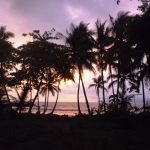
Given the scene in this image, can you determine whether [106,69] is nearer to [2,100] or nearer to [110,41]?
[110,41]

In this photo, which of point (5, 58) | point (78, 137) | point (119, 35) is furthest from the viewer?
point (119, 35)

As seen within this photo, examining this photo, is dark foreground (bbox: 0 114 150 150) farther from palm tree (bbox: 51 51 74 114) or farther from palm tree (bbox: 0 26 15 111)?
palm tree (bbox: 51 51 74 114)

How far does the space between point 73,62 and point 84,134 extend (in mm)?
16304

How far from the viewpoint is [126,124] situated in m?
18.8

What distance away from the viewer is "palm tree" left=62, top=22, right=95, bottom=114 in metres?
30.9

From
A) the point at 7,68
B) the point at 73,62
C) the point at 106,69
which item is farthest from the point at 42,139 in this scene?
the point at 106,69

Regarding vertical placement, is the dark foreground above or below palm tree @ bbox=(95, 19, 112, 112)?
below

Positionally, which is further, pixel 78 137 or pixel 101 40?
pixel 101 40

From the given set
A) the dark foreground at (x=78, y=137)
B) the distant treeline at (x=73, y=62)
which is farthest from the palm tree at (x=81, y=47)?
the dark foreground at (x=78, y=137)

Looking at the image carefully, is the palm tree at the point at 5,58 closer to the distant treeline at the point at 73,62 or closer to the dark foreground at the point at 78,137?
the distant treeline at the point at 73,62

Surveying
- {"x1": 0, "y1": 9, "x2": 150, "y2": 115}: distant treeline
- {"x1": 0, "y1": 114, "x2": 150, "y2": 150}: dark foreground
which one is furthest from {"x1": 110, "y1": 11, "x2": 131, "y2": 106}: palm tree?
{"x1": 0, "y1": 114, "x2": 150, "y2": 150}: dark foreground

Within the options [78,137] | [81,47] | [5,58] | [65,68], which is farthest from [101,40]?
[78,137]

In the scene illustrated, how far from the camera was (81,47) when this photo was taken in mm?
31062

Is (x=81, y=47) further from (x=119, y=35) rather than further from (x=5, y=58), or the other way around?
(x=5, y=58)
